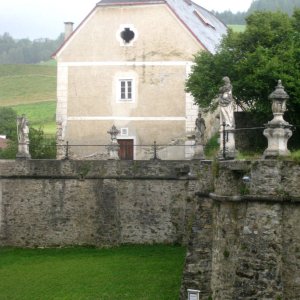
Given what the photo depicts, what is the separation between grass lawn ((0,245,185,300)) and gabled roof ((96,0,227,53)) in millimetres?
11734

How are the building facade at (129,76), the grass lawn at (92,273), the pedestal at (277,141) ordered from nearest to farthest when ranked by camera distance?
the pedestal at (277,141) → the grass lawn at (92,273) → the building facade at (129,76)

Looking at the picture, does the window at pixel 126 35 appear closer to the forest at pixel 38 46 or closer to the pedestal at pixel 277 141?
the pedestal at pixel 277 141

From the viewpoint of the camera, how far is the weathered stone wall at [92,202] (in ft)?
95.9

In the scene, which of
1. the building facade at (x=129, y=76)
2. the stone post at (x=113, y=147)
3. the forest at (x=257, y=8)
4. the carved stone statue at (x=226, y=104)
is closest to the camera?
the carved stone statue at (x=226, y=104)

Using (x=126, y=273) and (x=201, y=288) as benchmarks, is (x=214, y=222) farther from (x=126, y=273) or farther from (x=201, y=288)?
(x=126, y=273)

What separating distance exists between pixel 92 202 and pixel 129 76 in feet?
27.3

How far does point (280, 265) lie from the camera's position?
1520cm

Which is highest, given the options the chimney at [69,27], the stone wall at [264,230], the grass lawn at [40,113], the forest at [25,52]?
the forest at [25,52]

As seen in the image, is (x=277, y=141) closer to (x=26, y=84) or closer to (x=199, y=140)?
(x=199, y=140)

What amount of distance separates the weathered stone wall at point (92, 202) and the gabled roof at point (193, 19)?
28.0 ft

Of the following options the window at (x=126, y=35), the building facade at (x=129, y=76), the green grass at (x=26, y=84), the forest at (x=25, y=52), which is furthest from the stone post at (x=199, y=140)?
the forest at (x=25, y=52)

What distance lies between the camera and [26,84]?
91.7 m

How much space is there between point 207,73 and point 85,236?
326 inches

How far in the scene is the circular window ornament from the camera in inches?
1400
